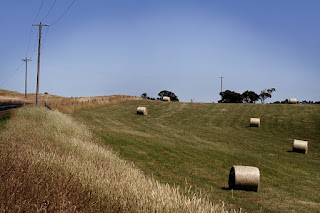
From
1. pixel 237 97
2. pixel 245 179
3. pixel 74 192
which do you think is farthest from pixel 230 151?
pixel 237 97

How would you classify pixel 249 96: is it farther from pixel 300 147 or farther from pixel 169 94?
pixel 300 147

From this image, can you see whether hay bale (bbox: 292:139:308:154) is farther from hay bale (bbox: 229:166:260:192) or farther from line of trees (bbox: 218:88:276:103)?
line of trees (bbox: 218:88:276:103)

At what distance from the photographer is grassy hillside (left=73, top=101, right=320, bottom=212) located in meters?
12.2

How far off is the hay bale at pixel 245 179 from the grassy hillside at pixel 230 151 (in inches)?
11.0

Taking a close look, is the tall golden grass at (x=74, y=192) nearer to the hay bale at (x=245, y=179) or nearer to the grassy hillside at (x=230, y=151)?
the grassy hillside at (x=230, y=151)

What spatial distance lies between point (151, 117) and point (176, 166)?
22.7 metres

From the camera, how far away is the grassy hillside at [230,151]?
12.2 meters

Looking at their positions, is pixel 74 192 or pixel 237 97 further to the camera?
pixel 237 97

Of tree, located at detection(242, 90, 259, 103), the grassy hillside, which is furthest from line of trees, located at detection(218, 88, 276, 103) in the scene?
the grassy hillside

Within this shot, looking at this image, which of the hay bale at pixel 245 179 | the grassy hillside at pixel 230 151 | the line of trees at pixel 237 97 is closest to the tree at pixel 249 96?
the line of trees at pixel 237 97

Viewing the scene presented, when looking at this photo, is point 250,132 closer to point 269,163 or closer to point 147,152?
point 269,163

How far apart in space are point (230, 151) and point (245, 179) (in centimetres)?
887

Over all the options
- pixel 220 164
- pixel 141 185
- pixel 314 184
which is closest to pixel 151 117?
pixel 220 164

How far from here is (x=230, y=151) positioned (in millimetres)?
21078
